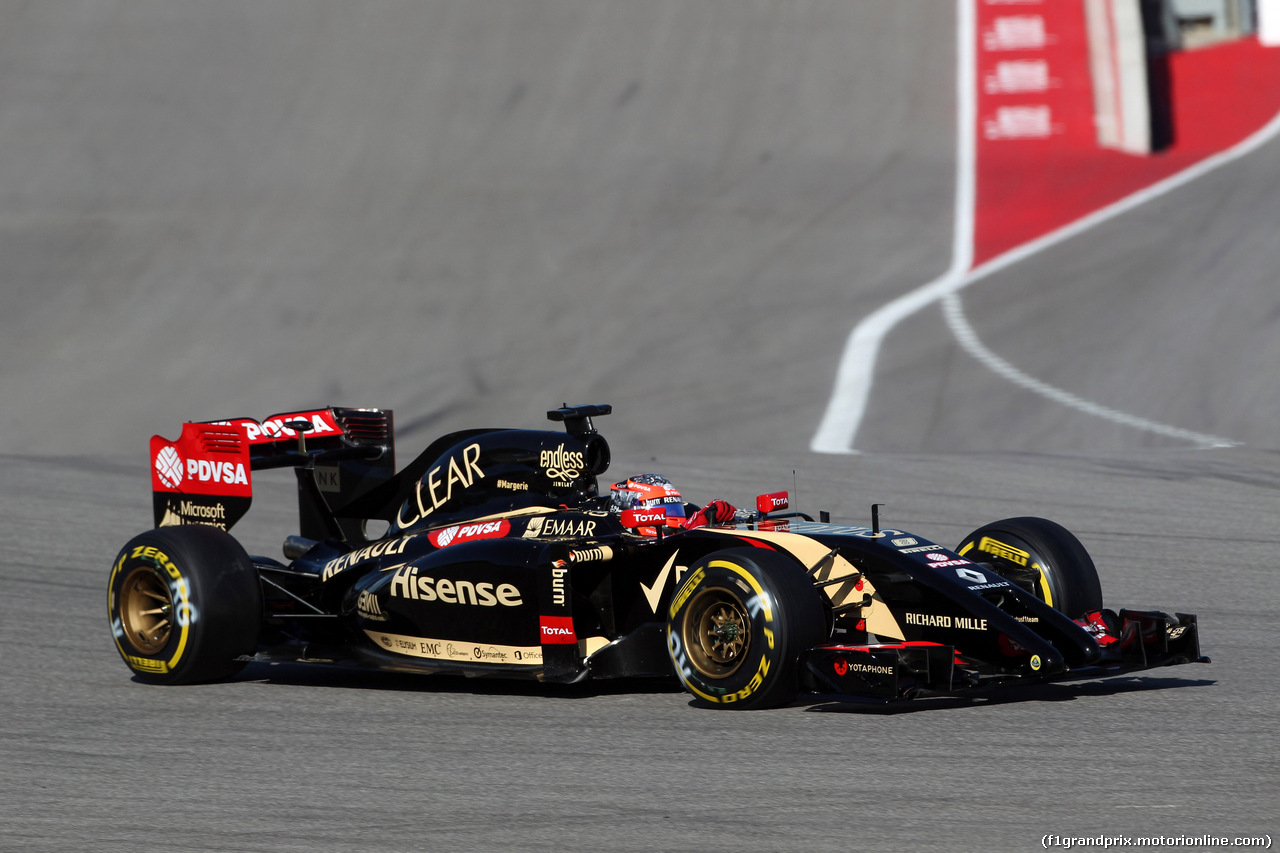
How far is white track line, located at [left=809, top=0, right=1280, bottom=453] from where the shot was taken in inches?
710

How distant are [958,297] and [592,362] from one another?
17.4 ft

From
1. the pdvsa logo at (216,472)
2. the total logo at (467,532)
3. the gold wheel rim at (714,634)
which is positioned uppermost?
the pdvsa logo at (216,472)

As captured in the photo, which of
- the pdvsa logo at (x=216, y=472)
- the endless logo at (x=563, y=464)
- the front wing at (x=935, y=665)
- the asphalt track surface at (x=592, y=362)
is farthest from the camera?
the pdvsa logo at (x=216, y=472)

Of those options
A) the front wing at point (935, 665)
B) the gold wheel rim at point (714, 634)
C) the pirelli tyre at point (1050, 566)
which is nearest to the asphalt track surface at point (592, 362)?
the front wing at point (935, 665)

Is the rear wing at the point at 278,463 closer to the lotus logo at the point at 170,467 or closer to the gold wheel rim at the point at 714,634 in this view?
the lotus logo at the point at 170,467

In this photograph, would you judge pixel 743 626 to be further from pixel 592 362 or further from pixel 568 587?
pixel 592 362

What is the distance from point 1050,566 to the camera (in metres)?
8.34

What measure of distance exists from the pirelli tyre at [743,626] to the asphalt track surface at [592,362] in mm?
175

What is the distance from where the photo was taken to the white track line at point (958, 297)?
18031 mm

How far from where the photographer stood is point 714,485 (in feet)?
48.8

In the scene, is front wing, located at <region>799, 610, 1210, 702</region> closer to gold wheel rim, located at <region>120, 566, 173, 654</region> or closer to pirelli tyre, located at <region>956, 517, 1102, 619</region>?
pirelli tyre, located at <region>956, 517, 1102, 619</region>

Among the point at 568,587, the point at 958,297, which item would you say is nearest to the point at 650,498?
the point at 568,587

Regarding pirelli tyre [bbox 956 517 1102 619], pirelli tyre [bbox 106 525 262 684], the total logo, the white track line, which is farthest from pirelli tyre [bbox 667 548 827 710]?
the white track line

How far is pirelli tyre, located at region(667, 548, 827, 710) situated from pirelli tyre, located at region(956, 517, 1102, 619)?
53.7 inches
